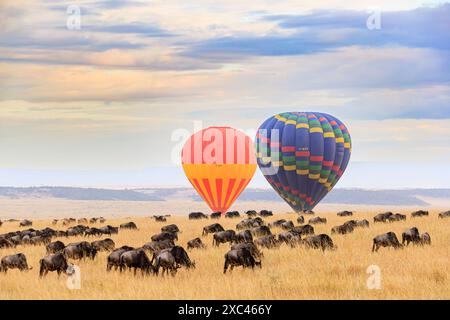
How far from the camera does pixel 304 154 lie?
6750 centimetres

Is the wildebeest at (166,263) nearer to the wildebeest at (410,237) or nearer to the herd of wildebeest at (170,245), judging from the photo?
the herd of wildebeest at (170,245)

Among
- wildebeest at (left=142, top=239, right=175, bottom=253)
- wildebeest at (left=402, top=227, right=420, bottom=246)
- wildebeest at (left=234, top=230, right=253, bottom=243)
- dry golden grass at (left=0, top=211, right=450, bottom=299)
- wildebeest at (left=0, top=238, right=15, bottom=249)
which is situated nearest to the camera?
dry golden grass at (left=0, top=211, right=450, bottom=299)

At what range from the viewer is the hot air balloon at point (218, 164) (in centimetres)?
7269

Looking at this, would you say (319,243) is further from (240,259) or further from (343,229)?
(343,229)

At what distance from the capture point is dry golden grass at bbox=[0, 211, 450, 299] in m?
21.6

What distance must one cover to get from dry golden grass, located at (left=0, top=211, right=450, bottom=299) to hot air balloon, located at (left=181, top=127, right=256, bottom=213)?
1549 inches

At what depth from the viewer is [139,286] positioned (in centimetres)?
2302

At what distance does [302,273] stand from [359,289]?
11.0 feet

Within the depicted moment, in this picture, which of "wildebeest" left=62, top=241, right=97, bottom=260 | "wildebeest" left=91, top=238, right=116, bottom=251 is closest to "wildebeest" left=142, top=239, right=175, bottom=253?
"wildebeest" left=62, top=241, right=97, bottom=260

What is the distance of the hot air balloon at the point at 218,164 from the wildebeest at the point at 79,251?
40.8 m

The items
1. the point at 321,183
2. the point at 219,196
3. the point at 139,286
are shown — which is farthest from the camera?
the point at 219,196

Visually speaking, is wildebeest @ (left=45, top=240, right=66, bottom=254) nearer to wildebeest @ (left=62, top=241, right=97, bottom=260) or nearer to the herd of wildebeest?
the herd of wildebeest
